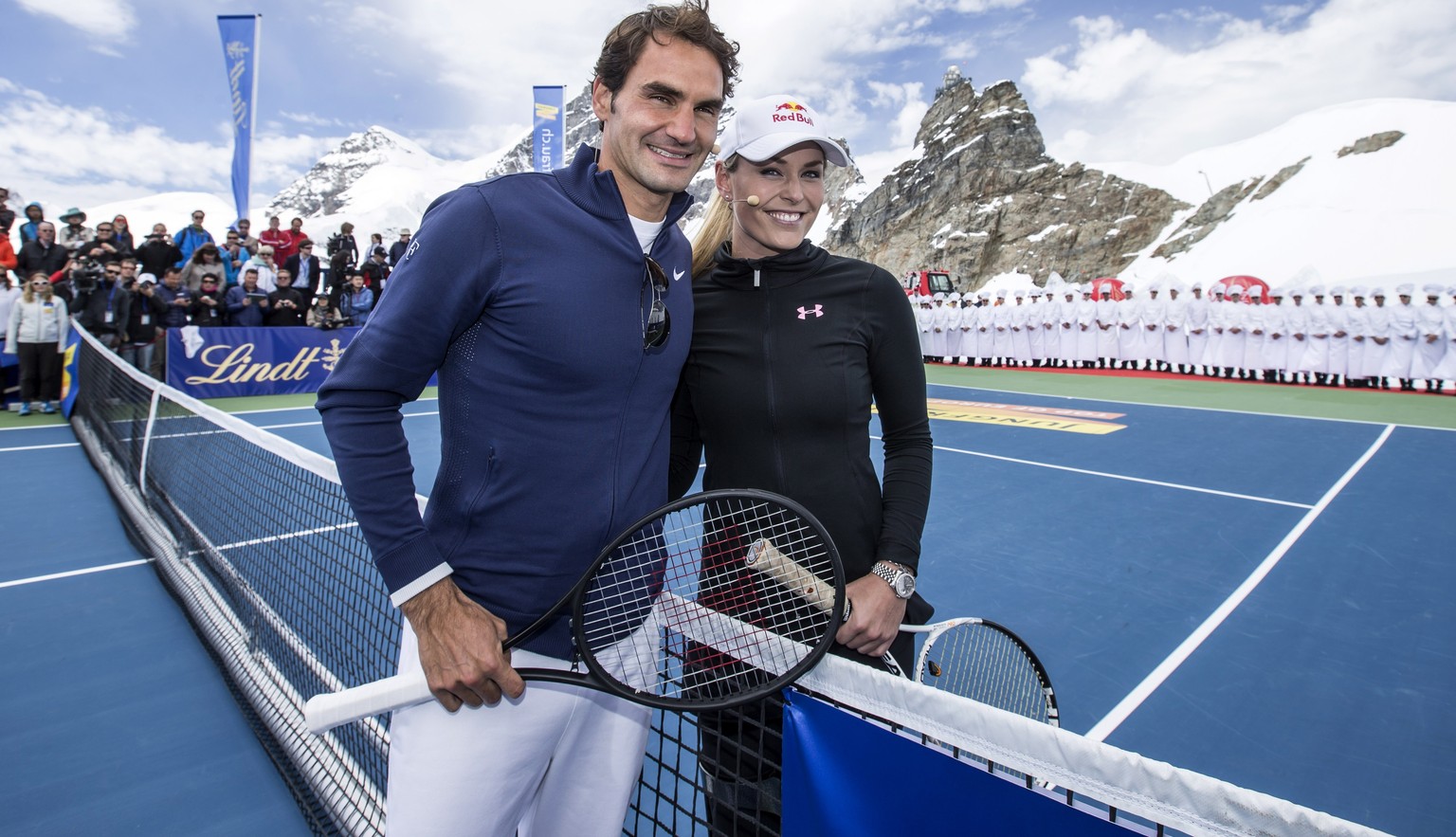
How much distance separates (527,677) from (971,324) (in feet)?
78.8

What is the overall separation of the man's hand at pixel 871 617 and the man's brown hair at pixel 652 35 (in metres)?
1.17

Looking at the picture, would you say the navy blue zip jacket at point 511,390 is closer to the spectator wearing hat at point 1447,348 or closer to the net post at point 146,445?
the net post at point 146,445

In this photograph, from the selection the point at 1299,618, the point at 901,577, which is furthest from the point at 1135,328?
the point at 901,577

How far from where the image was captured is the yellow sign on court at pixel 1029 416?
11234 mm

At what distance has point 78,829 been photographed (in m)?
2.90

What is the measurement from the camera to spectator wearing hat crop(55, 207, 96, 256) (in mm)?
13219

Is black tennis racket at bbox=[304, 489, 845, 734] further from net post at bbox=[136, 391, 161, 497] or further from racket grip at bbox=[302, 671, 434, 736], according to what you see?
net post at bbox=[136, 391, 161, 497]

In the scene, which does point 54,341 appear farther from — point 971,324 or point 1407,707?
point 971,324

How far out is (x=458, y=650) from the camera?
135cm

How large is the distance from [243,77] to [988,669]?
1933 centimetres

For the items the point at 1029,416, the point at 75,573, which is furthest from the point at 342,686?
the point at 1029,416

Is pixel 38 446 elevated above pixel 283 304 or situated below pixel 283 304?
below

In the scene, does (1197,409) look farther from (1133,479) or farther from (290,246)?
(290,246)

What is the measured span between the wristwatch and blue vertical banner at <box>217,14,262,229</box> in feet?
60.6
